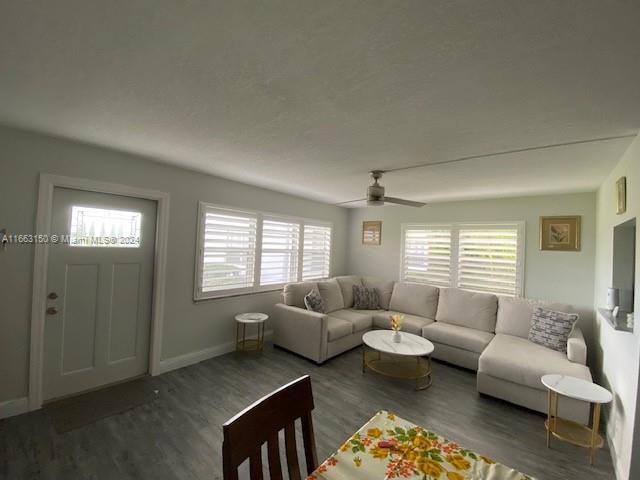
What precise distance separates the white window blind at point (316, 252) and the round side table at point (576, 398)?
346 centimetres

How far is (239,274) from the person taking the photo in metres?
3.83

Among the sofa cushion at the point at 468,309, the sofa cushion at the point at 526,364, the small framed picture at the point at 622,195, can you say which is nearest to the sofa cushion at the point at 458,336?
the sofa cushion at the point at 468,309

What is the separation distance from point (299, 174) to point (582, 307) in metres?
3.95

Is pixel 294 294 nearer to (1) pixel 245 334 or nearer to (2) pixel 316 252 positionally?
(1) pixel 245 334

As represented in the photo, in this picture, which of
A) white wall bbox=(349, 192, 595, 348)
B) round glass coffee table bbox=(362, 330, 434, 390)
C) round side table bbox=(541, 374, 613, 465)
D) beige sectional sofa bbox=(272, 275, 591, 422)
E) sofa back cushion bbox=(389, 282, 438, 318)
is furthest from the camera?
sofa back cushion bbox=(389, 282, 438, 318)

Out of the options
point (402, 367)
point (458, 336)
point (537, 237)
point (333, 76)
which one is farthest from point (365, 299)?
point (333, 76)

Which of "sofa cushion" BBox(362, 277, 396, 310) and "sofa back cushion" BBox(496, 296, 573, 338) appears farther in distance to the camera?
"sofa cushion" BBox(362, 277, 396, 310)

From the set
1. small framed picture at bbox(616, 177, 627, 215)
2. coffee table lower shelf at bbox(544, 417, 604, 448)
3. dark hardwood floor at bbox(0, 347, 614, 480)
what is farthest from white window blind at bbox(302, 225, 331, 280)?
small framed picture at bbox(616, 177, 627, 215)

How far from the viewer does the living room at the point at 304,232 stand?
42.6 inches

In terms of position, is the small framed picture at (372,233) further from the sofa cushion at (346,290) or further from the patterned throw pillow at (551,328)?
the patterned throw pillow at (551,328)

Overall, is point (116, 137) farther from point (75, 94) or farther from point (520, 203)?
point (520, 203)

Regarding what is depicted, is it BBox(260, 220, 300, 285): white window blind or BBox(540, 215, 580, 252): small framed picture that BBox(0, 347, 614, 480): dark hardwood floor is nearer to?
BBox(260, 220, 300, 285): white window blind

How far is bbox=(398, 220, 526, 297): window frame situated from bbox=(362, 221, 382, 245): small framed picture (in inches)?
18.2

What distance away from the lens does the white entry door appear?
97.7 inches
